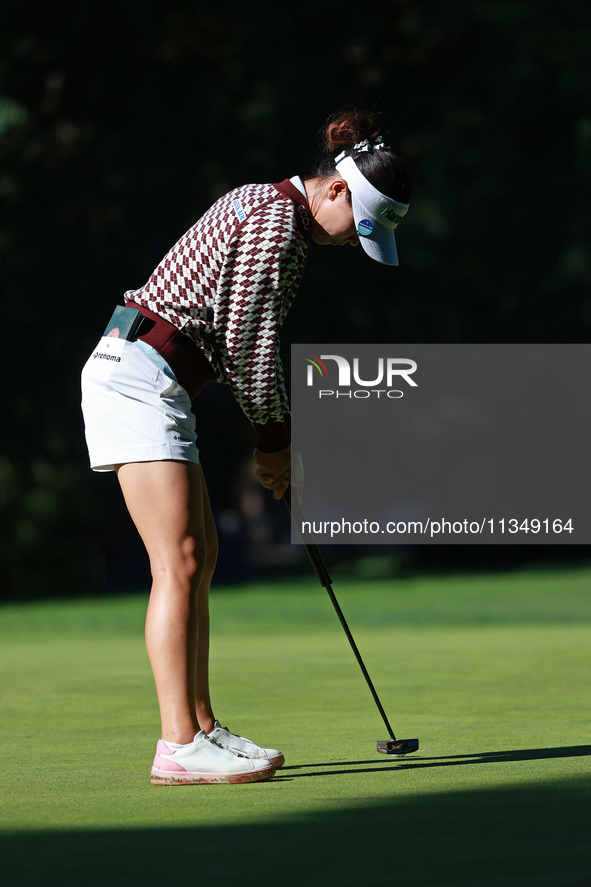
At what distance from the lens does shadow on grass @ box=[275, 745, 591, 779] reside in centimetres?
409

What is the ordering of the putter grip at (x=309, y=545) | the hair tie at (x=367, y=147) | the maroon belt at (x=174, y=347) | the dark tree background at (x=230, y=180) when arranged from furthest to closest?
1. the dark tree background at (x=230, y=180)
2. the putter grip at (x=309, y=545)
3. the hair tie at (x=367, y=147)
4. the maroon belt at (x=174, y=347)

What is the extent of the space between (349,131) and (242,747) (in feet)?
6.32

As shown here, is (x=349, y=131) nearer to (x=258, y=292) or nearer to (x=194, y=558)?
(x=258, y=292)

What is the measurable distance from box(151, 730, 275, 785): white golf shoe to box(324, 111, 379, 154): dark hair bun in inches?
74.0

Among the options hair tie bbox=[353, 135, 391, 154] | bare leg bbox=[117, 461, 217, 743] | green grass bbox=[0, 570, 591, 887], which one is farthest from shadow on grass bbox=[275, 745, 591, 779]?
hair tie bbox=[353, 135, 391, 154]

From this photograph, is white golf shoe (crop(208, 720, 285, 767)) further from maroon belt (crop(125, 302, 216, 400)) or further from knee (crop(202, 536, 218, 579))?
maroon belt (crop(125, 302, 216, 400))

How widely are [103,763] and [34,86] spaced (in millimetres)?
16415

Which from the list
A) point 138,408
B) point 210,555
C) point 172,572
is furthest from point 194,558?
point 138,408

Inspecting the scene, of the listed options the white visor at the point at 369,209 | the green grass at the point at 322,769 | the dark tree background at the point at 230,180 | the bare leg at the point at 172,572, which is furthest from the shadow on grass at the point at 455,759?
the dark tree background at the point at 230,180

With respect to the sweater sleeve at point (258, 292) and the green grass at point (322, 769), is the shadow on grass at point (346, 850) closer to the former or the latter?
the green grass at point (322, 769)

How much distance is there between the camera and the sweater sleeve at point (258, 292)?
3916 mm

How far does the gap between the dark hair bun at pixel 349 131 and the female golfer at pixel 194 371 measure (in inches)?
3.5

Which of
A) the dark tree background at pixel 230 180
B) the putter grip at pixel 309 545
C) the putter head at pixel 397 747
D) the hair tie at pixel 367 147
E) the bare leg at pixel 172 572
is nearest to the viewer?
the bare leg at pixel 172 572

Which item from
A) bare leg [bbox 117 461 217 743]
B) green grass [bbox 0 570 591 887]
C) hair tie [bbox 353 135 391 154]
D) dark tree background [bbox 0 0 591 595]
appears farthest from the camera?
dark tree background [bbox 0 0 591 595]
